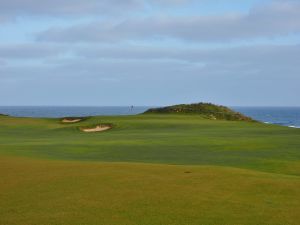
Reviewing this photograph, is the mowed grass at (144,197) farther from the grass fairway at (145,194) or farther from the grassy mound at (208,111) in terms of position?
the grassy mound at (208,111)

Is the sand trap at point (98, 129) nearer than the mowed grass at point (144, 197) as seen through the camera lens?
No

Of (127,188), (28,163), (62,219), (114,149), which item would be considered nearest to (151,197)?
(127,188)

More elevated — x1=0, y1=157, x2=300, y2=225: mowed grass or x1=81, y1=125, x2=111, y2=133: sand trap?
x1=81, y1=125, x2=111, y2=133: sand trap

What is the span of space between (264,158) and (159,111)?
185ft

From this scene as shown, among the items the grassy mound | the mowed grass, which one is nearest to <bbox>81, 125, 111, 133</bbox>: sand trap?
the grassy mound

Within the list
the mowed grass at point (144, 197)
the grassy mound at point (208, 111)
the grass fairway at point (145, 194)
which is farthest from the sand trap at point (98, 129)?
the mowed grass at point (144, 197)

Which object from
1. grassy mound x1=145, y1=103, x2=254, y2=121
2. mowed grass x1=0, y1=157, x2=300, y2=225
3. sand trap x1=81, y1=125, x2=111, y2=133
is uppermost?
grassy mound x1=145, y1=103, x2=254, y2=121

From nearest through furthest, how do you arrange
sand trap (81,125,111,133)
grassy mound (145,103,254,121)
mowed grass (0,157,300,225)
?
1. mowed grass (0,157,300,225)
2. sand trap (81,125,111,133)
3. grassy mound (145,103,254,121)

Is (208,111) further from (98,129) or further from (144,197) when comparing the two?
(144,197)

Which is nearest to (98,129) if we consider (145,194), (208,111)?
(208,111)

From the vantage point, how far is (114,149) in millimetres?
28484

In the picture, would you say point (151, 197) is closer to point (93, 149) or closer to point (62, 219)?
point (62, 219)

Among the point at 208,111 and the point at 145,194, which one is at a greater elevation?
the point at 208,111

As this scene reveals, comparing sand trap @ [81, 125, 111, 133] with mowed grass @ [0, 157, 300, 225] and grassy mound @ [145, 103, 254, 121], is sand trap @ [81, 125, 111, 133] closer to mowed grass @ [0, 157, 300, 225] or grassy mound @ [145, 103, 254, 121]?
grassy mound @ [145, 103, 254, 121]
